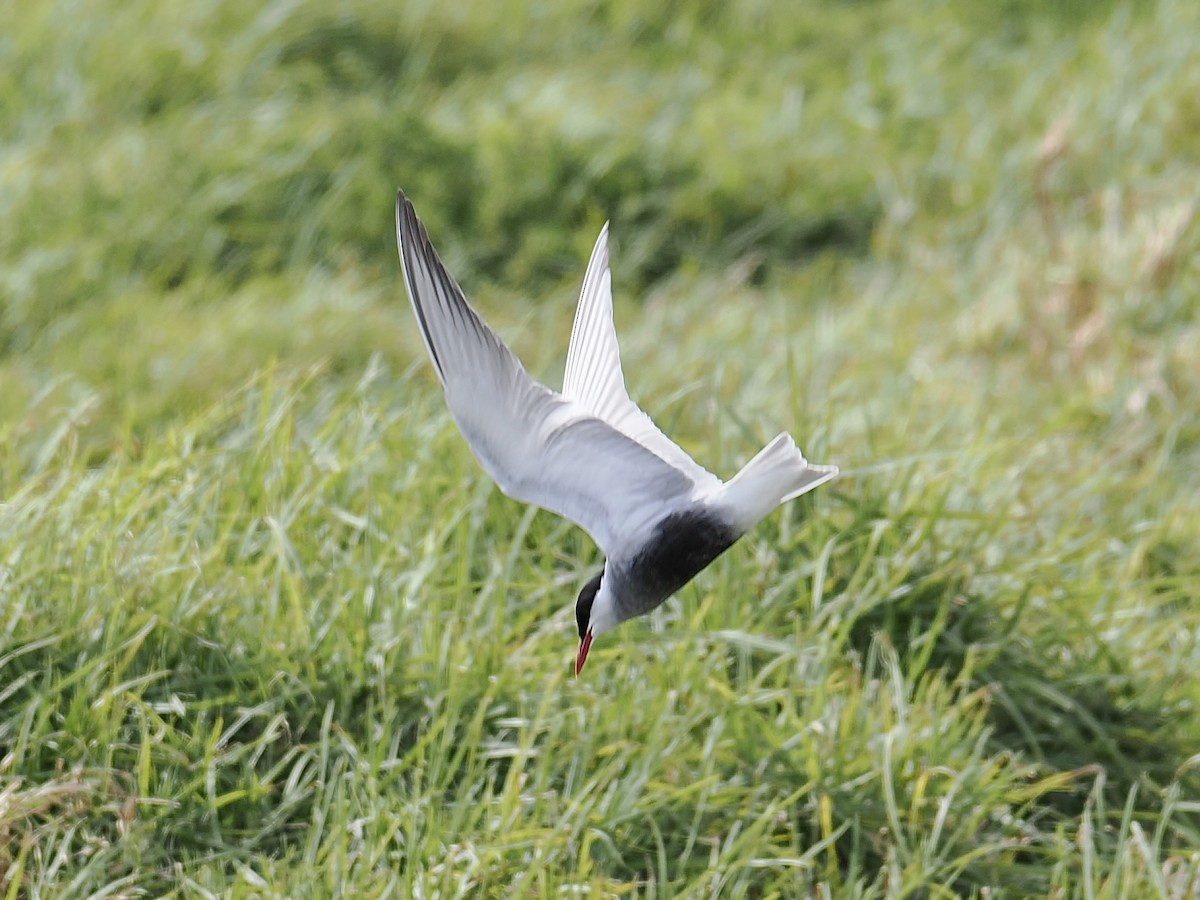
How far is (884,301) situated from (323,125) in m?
2.10

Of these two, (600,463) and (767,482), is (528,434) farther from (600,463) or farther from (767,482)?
(767,482)

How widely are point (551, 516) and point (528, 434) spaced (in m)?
1.27

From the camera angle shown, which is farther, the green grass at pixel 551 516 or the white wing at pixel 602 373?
the green grass at pixel 551 516

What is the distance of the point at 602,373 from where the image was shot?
2652 mm

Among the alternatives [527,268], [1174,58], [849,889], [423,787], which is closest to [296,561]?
[423,787]

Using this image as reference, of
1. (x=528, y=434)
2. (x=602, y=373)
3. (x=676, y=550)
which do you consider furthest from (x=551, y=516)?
(x=676, y=550)

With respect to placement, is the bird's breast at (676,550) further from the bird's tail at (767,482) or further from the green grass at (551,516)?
the green grass at (551,516)

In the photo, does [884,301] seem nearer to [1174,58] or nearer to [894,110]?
[894,110]

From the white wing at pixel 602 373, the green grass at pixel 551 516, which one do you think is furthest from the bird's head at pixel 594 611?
the green grass at pixel 551 516

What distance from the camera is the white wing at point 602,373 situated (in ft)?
8.56

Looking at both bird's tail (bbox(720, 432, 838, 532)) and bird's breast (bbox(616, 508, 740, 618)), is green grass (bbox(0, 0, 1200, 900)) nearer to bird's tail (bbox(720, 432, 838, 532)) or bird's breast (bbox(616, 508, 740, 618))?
bird's breast (bbox(616, 508, 740, 618))

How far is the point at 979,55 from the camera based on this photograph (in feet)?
23.6

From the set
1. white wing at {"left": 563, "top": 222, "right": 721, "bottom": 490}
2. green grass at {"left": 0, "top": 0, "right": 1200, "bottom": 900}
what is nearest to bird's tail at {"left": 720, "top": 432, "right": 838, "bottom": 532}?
white wing at {"left": 563, "top": 222, "right": 721, "bottom": 490}

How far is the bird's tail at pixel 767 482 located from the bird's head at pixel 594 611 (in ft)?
0.81
